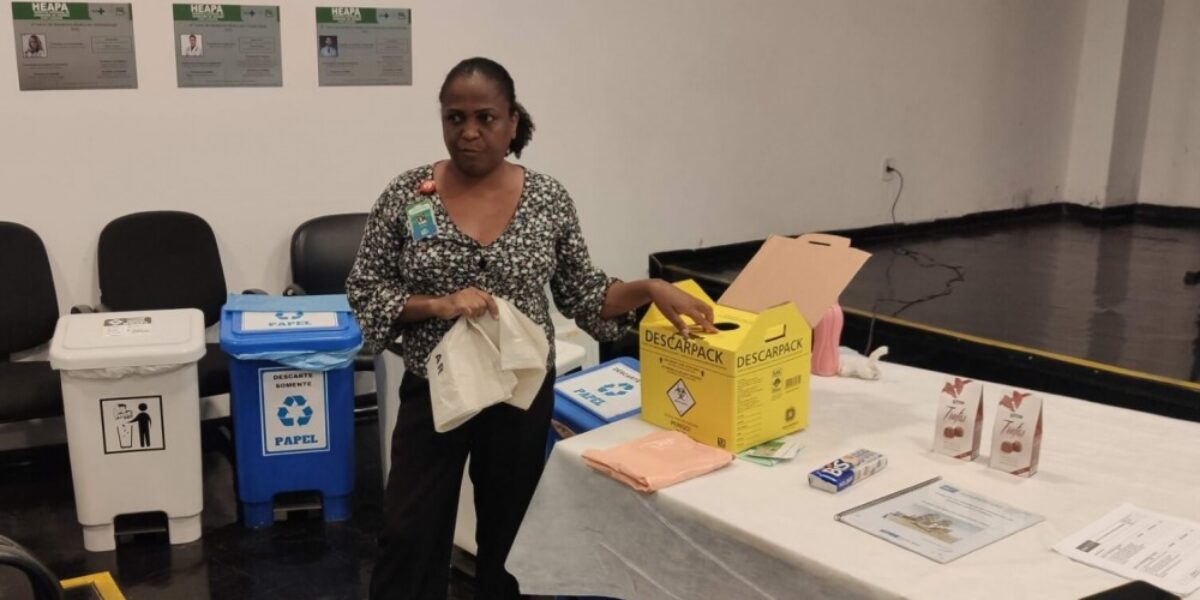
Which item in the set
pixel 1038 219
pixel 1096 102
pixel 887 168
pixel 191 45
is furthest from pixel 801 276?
pixel 1096 102

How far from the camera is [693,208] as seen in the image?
15.4 feet

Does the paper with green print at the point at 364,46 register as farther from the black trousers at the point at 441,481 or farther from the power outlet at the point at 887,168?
the power outlet at the point at 887,168

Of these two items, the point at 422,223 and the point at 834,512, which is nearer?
the point at 834,512

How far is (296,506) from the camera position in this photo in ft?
10.2

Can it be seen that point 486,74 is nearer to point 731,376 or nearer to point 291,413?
point 731,376

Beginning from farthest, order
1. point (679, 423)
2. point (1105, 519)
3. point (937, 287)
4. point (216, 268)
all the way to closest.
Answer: point (937, 287) < point (216, 268) < point (679, 423) < point (1105, 519)

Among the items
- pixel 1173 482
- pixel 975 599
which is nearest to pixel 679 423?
pixel 975 599

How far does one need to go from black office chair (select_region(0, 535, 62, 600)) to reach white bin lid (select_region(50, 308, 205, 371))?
1.35 m

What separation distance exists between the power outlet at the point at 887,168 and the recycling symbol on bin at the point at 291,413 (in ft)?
11.5

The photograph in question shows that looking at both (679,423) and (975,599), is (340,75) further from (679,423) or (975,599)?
(975,599)

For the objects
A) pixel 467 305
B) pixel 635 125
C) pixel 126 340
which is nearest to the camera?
pixel 467 305

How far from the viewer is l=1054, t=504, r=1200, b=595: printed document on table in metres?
1.39

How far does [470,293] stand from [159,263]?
2.04 metres

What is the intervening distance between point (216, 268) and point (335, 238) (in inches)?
16.4
